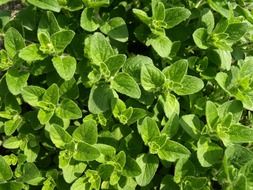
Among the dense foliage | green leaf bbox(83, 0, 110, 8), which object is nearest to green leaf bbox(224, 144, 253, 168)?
the dense foliage

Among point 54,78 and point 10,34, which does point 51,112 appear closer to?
point 54,78

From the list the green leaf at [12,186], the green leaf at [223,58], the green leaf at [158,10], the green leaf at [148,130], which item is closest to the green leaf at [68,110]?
the green leaf at [148,130]

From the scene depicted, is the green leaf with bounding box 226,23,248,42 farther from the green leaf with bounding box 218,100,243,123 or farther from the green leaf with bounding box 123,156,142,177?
the green leaf with bounding box 123,156,142,177

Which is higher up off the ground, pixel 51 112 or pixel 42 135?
pixel 51 112

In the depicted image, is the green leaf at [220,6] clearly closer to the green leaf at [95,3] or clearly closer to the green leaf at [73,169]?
the green leaf at [95,3]

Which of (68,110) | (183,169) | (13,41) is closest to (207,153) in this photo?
(183,169)

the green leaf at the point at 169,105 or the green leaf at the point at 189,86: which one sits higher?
the green leaf at the point at 189,86

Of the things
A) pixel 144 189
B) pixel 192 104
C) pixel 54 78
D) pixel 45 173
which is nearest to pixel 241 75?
pixel 192 104
